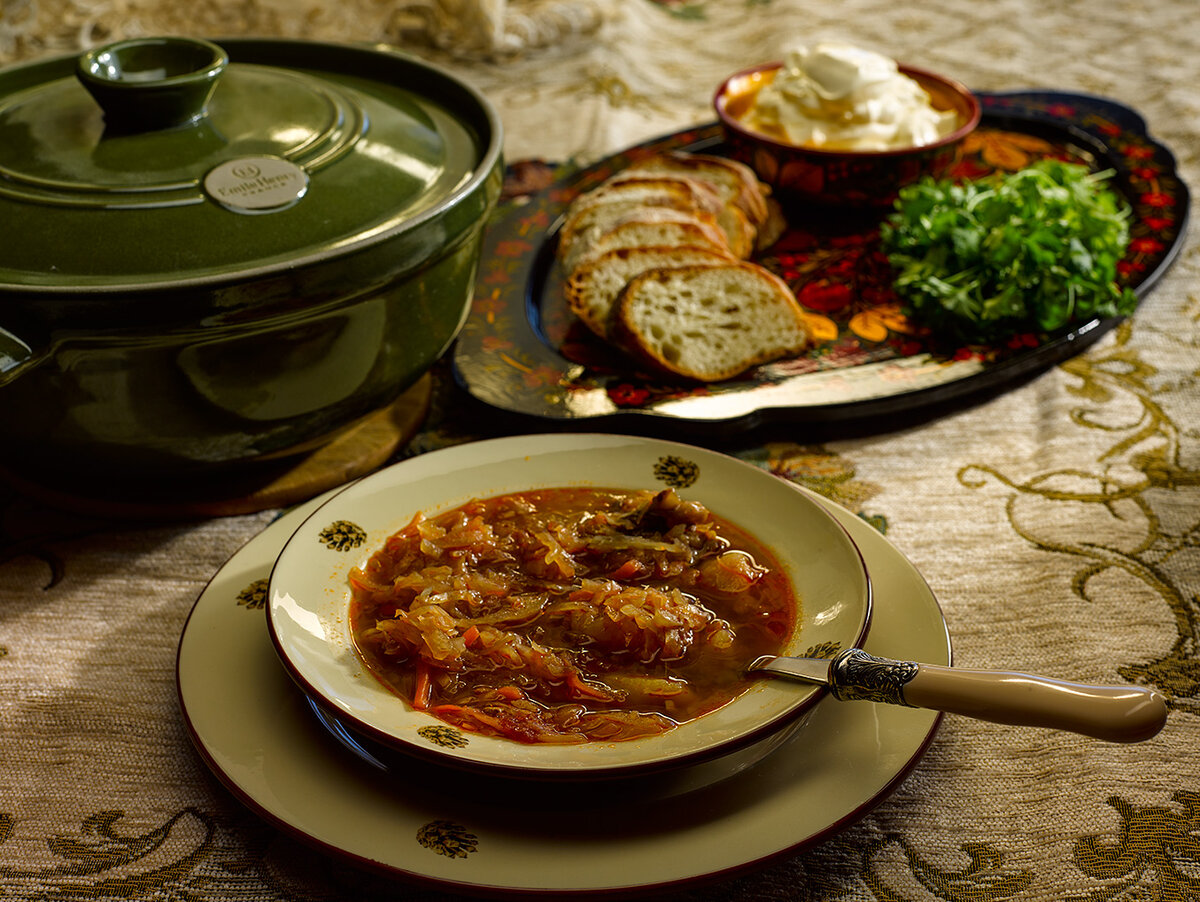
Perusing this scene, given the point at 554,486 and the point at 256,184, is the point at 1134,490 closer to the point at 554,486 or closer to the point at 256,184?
the point at 554,486

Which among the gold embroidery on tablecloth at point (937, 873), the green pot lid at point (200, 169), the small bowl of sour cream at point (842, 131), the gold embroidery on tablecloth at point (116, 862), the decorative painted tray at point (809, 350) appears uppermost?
the green pot lid at point (200, 169)

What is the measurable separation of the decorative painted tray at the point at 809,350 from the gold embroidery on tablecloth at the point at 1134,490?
0.08 meters

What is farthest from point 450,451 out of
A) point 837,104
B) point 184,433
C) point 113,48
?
point 837,104

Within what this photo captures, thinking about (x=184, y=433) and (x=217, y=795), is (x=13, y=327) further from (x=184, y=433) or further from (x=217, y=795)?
(x=217, y=795)

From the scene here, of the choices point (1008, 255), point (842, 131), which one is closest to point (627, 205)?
point (842, 131)

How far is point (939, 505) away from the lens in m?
1.43

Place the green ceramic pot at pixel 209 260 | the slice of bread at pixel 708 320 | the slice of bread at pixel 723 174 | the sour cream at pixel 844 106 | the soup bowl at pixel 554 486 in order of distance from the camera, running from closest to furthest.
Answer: the soup bowl at pixel 554 486 < the green ceramic pot at pixel 209 260 < the slice of bread at pixel 708 320 < the slice of bread at pixel 723 174 < the sour cream at pixel 844 106

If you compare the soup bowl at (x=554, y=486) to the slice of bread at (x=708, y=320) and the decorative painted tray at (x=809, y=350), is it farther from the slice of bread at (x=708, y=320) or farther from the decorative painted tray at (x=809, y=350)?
the slice of bread at (x=708, y=320)

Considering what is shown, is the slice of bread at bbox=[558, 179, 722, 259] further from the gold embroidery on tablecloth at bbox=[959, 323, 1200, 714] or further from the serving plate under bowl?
the serving plate under bowl

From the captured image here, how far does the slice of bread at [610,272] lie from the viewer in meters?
1.70

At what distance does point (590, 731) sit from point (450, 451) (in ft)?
1.51

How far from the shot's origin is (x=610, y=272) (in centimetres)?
173

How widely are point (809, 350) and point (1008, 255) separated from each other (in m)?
0.37

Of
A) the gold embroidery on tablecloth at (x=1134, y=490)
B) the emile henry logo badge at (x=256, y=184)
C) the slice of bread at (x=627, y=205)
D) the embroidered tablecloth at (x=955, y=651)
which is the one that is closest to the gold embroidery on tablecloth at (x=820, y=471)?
the embroidered tablecloth at (x=955, y=651)
